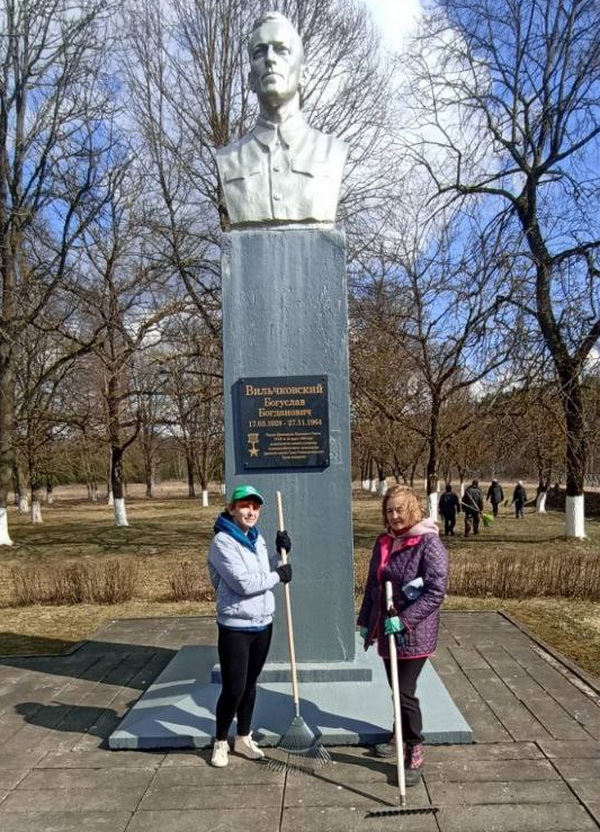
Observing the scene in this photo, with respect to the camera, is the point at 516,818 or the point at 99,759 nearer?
the point at 516,818

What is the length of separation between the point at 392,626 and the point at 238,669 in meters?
0.93

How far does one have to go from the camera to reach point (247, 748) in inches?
159

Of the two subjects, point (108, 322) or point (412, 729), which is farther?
point (108, 322)

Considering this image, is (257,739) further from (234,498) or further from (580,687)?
(580,687)

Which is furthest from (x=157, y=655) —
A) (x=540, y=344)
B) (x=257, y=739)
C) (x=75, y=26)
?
(x=75, y=26)

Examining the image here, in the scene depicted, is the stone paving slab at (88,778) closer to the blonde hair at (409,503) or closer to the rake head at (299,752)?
the rake head at (299,752)

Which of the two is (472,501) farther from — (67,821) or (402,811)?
(67,821)

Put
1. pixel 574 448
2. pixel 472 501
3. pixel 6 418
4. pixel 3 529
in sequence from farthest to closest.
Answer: pixel 472 501
pixel 6 418
pixel 3 529
pixel 574 448

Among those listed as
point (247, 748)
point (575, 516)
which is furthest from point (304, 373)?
point (575, 516)

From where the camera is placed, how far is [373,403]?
57.8ft

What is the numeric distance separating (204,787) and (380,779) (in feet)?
3.10

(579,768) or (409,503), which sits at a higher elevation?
(409,503)

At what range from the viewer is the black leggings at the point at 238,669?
152 inches

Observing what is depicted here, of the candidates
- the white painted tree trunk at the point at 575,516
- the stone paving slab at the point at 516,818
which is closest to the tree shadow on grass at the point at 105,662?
the stone paving slab at the point at 516,818
